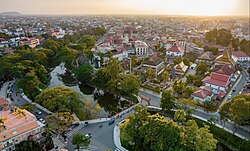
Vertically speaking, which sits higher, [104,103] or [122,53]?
[122,53]

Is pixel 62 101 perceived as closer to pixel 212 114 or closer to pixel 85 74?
pixel 85 74

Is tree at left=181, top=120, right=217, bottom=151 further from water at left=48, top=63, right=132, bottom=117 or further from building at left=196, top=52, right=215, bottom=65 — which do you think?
building at left=196, top=52, right=215, bottom=65

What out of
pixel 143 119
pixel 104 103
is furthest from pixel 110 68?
pixel 143 119

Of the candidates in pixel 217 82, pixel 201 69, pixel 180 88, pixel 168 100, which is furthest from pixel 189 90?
pixel 201 69

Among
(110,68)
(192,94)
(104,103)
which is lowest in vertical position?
(104,103)

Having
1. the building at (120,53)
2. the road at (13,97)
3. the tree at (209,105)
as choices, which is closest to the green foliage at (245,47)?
the building at (120,53)

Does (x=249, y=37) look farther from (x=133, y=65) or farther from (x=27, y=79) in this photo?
(x=27, y=79)

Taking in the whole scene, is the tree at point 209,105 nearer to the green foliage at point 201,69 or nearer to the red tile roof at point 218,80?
the red tile roof at point 218,80
